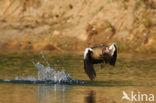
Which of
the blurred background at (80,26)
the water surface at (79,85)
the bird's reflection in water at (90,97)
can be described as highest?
the blurred background at (80,26)

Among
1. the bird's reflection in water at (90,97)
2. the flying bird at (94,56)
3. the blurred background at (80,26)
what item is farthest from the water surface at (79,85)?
the blurred background at (80,26)

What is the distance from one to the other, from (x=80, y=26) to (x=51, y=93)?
2121cm

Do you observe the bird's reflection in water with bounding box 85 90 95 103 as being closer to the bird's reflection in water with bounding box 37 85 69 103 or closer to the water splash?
the bird's reflection in water with bounding box 37 85 69 103

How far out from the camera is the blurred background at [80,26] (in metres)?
33.7

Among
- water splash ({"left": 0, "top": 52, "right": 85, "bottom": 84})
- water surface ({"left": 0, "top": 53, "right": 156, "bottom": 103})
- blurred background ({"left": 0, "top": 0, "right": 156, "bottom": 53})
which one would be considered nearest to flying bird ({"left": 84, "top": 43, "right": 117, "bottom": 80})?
water surface ({"left": 0, "top": 53, "right": 156, "bottom": 103})

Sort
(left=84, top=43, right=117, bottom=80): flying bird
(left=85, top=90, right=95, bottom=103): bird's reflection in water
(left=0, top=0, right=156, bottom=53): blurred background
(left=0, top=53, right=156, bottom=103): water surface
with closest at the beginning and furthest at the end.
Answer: (left=85, top=90, right=95, bottom=103): bird's reflection in water, (left=0, top=53, right=156, bottom=103): water surface, (left=84, top=43, right=117, bottom=80): flying bird, (left=0, top=0, right=156, bottom=53): blurred background

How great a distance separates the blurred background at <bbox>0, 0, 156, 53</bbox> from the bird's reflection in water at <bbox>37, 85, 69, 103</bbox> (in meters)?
Result: 16.2

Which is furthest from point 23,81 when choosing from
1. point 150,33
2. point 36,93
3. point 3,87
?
point 150,33

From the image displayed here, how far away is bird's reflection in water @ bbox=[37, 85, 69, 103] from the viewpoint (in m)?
13.6

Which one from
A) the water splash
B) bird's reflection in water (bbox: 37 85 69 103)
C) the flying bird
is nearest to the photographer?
bird's reflection in water (bbox: 37 85 69 103)

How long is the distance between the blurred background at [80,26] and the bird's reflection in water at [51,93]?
16217 mm

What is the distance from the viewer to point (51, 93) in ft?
49.0

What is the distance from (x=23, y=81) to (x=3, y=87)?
71.4 inches

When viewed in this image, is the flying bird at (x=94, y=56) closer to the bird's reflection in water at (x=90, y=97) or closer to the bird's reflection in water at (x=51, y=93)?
the bird's reflection in water at (x=51, y=93)
